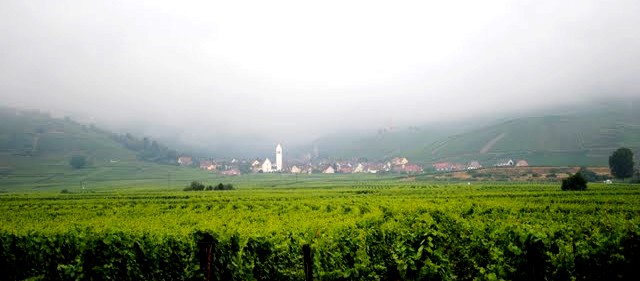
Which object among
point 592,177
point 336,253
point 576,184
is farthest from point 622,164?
point 336,253

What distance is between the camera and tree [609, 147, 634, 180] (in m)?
98.0

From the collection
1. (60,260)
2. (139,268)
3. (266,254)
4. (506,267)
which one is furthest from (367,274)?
(60,260)

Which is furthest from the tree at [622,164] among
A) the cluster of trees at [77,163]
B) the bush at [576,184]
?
the cluster of trees at [77,163]

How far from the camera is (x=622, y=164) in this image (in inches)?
3880

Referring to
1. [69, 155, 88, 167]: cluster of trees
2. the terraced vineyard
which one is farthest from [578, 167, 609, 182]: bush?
[69, 155, 88, 167]: cluster of trees

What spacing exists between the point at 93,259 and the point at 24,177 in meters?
175

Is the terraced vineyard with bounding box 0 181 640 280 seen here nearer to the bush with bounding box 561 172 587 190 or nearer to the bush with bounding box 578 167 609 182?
the bush with bounding box 561 172 587 190

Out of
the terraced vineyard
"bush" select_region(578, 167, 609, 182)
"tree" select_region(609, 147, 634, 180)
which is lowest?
"bush" select_region(578, 167, 609, 182)

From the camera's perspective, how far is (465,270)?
12.6 m

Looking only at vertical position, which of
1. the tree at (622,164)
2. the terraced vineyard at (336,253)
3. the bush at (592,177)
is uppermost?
the terraced vineyard at (336,253)

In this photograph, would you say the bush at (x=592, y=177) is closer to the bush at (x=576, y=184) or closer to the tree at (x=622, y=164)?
the tree at (x=622, y=164)

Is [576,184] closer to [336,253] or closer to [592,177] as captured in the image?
[592,177]

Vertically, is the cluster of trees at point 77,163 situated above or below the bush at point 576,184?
above

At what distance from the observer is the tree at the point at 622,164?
322 ft
